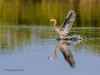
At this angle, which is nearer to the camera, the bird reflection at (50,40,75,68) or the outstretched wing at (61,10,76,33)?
the bird reflection at (50,40,75,68)

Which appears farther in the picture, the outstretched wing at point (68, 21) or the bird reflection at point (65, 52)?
the outstretched wing at point (68, 21)

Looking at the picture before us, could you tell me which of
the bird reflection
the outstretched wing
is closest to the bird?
the outstretched wing

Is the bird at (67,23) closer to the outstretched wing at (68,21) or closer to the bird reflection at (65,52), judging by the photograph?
the outstretched wing at (68,21)

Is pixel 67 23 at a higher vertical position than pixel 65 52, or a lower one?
higher

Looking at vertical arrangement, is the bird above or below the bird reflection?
above

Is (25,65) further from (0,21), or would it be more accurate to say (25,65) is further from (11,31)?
Answer: (0,21)

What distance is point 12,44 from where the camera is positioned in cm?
→ 1856

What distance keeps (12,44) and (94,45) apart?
3.02m

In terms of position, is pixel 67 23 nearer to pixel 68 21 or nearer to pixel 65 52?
pixel 68 21

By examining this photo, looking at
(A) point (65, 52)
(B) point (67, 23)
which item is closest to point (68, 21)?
(B) point (67, 23)

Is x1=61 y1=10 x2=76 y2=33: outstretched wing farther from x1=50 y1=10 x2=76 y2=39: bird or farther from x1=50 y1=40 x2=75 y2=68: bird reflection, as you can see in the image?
x1=50 y1=40 x2=75 y2=68: bird reflection

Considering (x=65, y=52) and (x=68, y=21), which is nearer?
(x=65, y=52)

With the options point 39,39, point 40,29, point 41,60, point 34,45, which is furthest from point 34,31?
point 41,60

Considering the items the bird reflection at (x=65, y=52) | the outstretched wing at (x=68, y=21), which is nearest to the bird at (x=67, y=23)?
the outstretched wing at (x=68, y=21)
